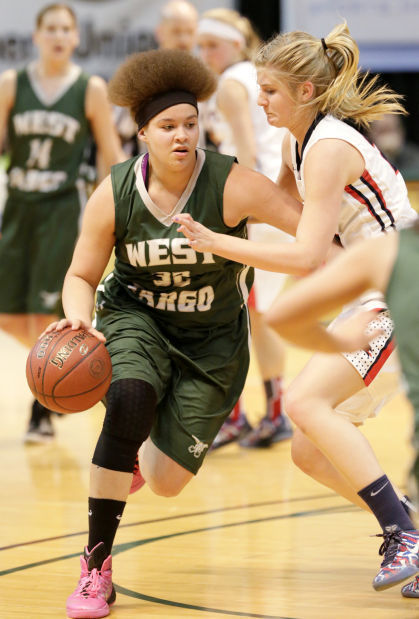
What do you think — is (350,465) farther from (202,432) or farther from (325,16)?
(325,16)

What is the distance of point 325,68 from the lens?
3469 millimetres

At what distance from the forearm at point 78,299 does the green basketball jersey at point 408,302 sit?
4.29 feet

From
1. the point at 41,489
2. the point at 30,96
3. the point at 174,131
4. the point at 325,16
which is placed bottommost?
the point at 41,489

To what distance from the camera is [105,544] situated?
11.1ft

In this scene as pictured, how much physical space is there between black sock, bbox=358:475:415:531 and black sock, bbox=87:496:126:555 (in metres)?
0.72

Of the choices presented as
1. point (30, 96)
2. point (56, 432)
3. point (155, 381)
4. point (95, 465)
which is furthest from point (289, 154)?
point (56, 432)

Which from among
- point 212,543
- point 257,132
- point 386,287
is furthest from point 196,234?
point 257,132

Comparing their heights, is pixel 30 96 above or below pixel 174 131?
below

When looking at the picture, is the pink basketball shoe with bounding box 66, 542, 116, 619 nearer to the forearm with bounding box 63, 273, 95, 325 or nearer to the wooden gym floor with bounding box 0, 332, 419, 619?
the wooden gym floor with bounding box 0, 332, 419, 619

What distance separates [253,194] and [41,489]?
211 cm

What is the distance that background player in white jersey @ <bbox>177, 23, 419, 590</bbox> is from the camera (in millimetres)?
3285

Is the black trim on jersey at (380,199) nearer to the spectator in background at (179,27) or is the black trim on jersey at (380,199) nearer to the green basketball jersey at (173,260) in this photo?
the green basketball jersey at (173,260)

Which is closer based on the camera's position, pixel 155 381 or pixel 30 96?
pixel 155 381

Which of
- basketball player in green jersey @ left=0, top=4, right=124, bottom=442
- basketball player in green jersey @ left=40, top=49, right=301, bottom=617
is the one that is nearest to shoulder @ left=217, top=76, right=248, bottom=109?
basketball player in green jersey @ left=0, top=4, right=124, bottom=442
